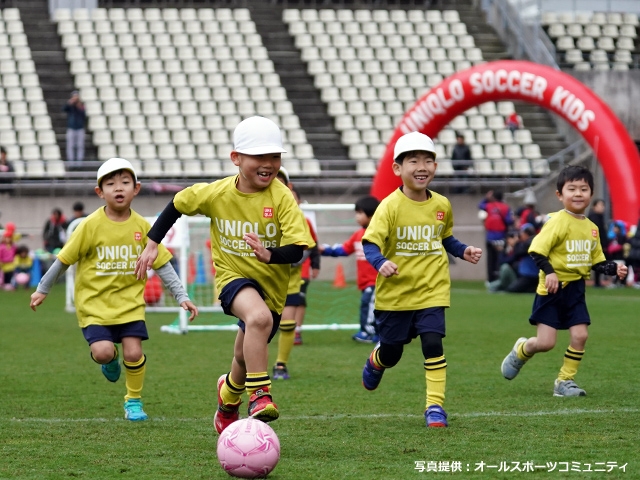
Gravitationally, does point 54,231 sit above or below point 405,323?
above

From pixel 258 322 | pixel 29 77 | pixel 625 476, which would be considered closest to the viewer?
pixel 625 476

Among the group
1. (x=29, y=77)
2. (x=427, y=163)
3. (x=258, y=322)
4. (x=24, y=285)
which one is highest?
(x=29, y=77)

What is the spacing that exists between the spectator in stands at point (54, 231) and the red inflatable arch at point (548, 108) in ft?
20.2

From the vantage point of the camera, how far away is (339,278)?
20.8 metres

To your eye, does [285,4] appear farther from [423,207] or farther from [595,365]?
[423,207]

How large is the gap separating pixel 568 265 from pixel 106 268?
3235mm

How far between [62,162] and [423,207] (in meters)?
18.3

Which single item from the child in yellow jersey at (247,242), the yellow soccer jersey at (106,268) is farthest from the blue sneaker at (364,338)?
the child in yellow jersey at (247,242)

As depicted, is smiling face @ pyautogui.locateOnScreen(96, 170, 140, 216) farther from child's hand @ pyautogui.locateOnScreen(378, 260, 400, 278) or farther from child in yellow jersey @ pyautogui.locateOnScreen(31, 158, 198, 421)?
child's hand @ pyautogui.locateOnScreen(378, 260, 400, 278)

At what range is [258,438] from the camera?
5309 millimetres

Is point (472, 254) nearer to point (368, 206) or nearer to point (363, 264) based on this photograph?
point (368, 206)

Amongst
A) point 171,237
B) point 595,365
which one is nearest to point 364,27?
point 171,237

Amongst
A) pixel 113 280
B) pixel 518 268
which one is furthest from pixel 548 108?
pixel 113 280

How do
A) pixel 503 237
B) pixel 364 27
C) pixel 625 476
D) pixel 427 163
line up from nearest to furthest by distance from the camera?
pixel 625 476, pixel 427 163, pixel 503 237, pixel 364 27
